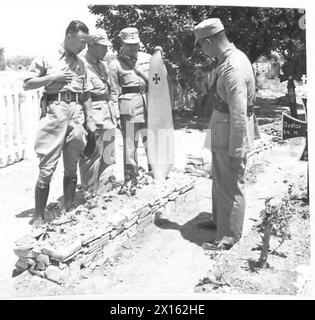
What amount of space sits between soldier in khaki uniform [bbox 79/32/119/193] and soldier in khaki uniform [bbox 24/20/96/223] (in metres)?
0.24

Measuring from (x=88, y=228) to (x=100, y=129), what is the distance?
4.95ft

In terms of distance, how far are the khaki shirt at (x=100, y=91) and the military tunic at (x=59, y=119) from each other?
10.2 inches

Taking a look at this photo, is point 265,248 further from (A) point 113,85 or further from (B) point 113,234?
(A) point 113,85

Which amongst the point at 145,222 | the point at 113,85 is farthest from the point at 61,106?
the point at 145,222

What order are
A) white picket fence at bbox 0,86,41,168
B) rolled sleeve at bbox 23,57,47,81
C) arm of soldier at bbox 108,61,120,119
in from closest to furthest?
rolled sleeve at bbox 23,57,47,81 → arm of soldier at bbox 108,61,120,119 → white picket fence at bbox 0,86,41,168

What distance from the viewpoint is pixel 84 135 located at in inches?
195

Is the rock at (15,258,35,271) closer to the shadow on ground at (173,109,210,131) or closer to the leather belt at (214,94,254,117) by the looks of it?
the leather belt at (214,94,254,117)

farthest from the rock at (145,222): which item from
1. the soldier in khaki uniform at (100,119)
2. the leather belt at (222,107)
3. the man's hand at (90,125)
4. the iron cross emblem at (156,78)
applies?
the iron cross emblem at (156,78)

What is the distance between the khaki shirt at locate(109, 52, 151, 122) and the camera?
5.37m

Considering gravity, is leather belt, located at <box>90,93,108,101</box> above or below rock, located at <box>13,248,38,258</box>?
above

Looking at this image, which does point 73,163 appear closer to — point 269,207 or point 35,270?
point 35,270

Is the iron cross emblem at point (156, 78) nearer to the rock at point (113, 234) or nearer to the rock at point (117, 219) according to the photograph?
the rock at point (117, 219)

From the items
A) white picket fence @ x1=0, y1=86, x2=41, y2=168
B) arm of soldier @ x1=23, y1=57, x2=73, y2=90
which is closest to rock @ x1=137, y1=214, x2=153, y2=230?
arm of soldier @ x1=23, y1=57, x2=73, y2=90

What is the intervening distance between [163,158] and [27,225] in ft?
5.96
